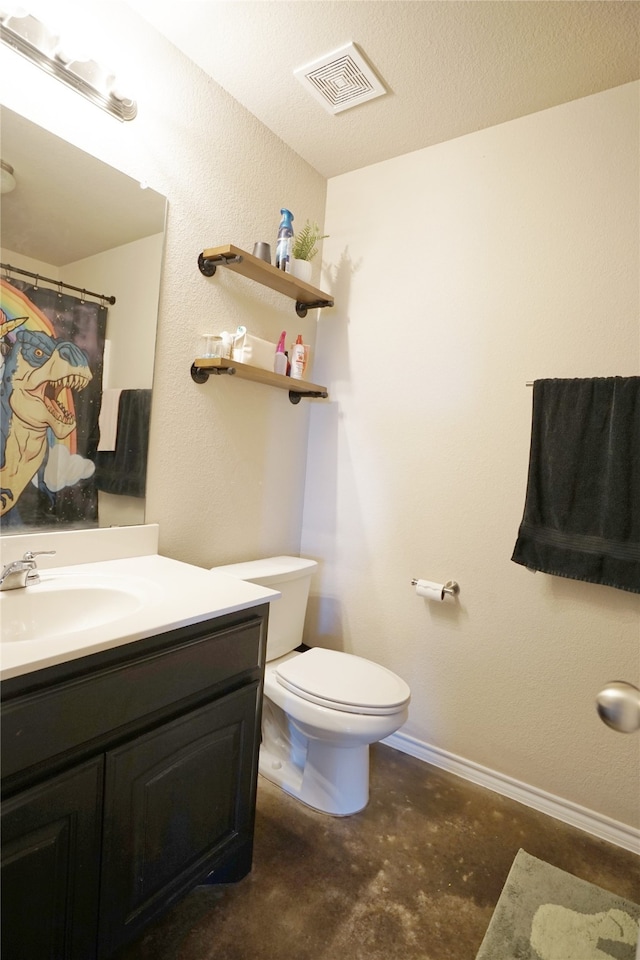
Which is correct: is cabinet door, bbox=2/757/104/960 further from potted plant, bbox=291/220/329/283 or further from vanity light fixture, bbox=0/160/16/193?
potted plant, bbox=291/220/329/283

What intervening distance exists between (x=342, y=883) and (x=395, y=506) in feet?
4.02

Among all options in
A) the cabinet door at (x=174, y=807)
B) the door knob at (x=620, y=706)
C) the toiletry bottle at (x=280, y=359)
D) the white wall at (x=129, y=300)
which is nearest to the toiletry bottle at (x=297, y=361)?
the toiletry bottle at (x=280, y=359)

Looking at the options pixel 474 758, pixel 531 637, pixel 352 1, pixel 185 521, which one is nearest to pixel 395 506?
pixel 531 637

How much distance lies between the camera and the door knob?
0.58 metres

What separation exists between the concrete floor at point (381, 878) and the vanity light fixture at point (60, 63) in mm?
2068

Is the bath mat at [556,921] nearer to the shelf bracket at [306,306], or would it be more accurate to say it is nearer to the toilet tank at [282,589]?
the toilet tank at [282,589]

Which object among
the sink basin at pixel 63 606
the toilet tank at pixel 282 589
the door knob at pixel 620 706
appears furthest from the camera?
the toilet tank at pixel 282 589

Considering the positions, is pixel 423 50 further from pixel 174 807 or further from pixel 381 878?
pixel 381 878

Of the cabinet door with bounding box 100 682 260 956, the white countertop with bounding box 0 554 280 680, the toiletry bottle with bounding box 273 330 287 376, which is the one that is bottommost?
the cabinet door with bounding box 100 682 260 956

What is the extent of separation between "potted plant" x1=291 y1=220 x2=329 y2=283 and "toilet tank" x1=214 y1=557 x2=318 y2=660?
3.72ft

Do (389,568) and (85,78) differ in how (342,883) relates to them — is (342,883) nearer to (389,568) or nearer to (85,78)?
(389,568)

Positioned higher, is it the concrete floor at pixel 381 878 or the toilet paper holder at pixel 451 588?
the toilet paper holder at pixel 451 588

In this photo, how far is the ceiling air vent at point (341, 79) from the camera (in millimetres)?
1481

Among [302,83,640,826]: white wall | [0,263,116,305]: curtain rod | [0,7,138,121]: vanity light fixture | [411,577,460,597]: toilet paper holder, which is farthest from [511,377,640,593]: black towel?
[0,7,138,121]: vanity light fixture
